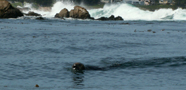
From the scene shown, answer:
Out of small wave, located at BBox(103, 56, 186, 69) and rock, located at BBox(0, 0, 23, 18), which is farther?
rock, located at BBox(0, 0, 23, 18)

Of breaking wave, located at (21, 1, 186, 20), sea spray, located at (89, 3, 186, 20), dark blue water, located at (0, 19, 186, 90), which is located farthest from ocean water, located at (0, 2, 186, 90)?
sea spray, located at (89, 3, 186, 20)

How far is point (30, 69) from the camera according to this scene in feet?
66.4

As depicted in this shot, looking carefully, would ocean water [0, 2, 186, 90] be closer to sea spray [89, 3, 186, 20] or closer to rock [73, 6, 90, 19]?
rock [73, 6, 90, 19]

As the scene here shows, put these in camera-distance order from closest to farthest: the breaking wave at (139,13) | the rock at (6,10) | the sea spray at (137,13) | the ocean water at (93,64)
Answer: the ocean water at (93,64) < the rock at (6,10) < the breaking wave at (139,13) < the sea spray at (137,13)

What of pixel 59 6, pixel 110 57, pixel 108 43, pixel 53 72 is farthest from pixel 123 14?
pixel 53 72

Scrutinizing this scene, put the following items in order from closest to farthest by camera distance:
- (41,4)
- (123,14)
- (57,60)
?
(57,60) → (123,14) → (41,4)

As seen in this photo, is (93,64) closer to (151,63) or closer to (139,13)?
(151,63)

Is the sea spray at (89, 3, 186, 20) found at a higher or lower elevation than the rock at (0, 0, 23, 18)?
lower

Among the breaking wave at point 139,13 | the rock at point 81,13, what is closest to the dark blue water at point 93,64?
the rock at point 81,13

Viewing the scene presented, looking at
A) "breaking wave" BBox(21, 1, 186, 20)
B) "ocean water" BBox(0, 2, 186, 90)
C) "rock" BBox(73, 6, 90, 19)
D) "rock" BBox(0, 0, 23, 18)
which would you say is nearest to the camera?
"ocean water" BBox(0, 2, 186, 90)

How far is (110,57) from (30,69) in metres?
7.29

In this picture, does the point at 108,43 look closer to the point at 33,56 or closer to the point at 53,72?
the point at 33,56

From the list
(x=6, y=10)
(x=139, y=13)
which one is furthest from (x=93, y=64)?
(x=139, y=13)

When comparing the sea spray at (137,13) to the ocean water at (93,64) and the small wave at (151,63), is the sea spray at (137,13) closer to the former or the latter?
the ocean water at (93,64)
